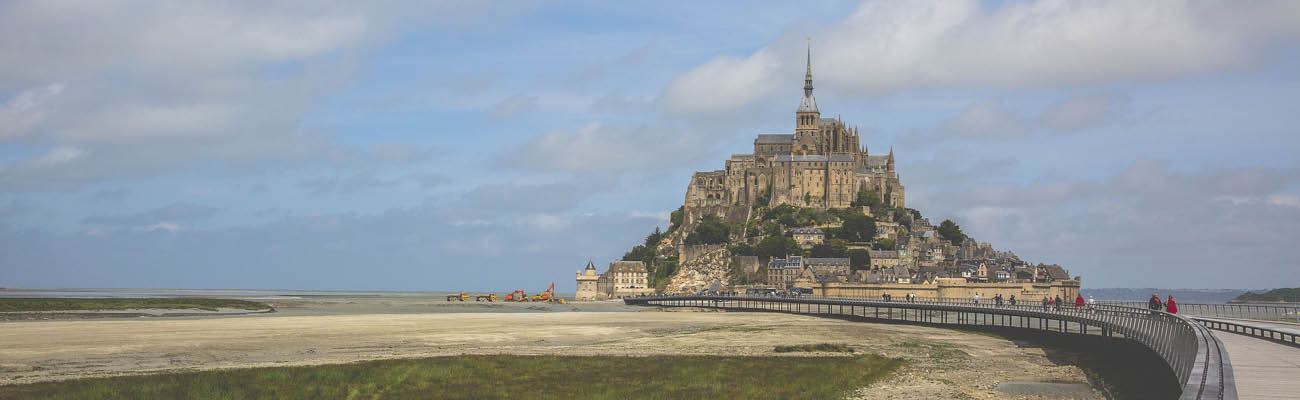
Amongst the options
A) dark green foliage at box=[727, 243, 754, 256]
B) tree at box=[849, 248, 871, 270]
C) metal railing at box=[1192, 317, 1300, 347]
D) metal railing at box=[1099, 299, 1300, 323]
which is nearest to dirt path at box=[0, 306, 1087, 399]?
metal railing at box=[1192, 317, 1300, 347]

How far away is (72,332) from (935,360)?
38.4 m

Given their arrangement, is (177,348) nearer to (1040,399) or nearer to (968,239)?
(1040,399)

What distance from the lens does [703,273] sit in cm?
14200

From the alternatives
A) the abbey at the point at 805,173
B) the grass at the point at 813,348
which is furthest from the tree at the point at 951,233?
the grass at the point at 813,348

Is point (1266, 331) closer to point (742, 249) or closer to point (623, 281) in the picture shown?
point (742, 249)

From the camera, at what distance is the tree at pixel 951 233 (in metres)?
153

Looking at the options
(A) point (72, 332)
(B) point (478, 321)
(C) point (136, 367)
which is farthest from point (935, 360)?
(A) point (72, 332)

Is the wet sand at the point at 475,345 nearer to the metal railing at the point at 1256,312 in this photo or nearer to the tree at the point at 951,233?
the metal railing at the point at 1256,312

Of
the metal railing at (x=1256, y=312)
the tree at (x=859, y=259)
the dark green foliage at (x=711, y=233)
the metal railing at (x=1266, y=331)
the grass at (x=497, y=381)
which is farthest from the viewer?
the dark green foliage at (x=711, y=233)

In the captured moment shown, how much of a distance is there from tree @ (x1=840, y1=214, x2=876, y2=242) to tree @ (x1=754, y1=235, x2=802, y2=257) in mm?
8119

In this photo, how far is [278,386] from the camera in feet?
89.5

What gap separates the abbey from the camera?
156m

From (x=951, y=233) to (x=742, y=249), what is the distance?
1319 inches

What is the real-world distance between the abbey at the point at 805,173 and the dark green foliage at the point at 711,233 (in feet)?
29.3
